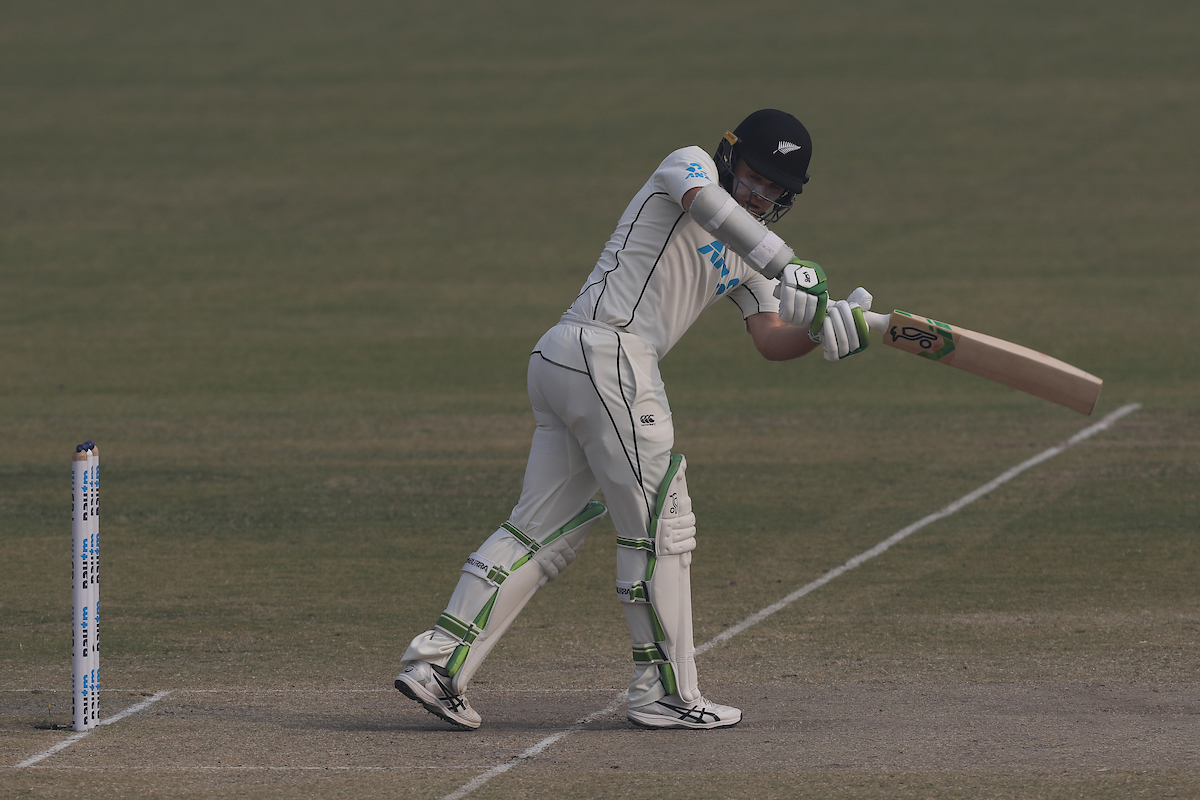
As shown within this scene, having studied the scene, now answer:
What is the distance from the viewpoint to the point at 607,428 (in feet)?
20.5

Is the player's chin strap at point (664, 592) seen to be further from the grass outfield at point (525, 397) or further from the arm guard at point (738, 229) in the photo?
the arm guard at point (738, 229)

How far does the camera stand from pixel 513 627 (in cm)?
813

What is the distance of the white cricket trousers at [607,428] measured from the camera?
20.5 feet

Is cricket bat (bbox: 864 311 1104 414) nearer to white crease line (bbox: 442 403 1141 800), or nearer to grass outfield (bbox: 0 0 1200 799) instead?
grass outfield (bbox: 0 0 1200 799)

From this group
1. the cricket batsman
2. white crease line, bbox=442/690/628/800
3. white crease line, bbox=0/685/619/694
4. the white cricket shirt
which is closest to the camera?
white crease line, bbox=442/690/628/800

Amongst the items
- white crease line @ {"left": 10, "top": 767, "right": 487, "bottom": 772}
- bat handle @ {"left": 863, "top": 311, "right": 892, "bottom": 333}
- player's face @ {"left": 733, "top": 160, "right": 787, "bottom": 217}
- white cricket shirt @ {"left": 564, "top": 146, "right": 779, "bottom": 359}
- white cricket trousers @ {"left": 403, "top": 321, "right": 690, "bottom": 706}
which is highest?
player's face @ {"left": 733, "top": 160, "right": 787, "bottom": 217}

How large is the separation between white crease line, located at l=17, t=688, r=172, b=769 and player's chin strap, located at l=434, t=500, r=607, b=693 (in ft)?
3.96

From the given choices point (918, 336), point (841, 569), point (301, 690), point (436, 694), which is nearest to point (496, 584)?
point (436, 694)

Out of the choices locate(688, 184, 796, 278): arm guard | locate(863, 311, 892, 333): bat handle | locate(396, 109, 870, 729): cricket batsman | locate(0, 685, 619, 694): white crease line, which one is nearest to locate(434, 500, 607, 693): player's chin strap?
locate(396, 109, 870, 729): cricket batsman

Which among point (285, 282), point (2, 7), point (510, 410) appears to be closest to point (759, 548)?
point (510, 410)

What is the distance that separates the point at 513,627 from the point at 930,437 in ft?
20.3

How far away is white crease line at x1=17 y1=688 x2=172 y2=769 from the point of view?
5715mm

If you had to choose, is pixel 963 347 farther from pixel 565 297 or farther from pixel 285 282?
pixel 285 282

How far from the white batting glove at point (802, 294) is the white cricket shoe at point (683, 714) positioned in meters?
1.44
